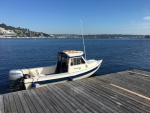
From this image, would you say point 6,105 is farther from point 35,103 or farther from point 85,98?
point 85,98

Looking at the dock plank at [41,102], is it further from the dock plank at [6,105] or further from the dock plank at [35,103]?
the dock plank at [6,105]

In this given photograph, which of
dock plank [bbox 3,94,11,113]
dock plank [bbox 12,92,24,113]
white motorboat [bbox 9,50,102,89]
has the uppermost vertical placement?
white motorboat [bbox 9,50,102,89]

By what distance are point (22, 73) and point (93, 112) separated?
22.1ft

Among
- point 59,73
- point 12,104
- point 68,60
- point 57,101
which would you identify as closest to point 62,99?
point 57,101

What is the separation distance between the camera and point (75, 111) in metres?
6.37

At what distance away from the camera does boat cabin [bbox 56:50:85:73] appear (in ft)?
37.8

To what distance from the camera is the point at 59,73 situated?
39.1ft

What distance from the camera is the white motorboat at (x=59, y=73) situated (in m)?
10.2

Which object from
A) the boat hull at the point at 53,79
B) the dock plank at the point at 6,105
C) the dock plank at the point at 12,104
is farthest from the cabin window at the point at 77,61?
the dock plank at the point at 6,105

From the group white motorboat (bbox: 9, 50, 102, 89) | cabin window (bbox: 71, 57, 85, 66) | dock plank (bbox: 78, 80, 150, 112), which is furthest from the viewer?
cabin window (bbox: 71, 57, 85, 66)

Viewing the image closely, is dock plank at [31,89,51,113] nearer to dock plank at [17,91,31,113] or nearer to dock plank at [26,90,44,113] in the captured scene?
dock plank at [26,90,44,113]

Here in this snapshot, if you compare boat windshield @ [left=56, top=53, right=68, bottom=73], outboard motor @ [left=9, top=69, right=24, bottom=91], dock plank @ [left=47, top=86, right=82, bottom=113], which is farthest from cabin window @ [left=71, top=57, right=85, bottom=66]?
outboard motor @ [left=9, top=69, right=24, bottom=91]

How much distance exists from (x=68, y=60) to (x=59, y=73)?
49.7 inches

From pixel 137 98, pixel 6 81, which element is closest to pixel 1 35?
pixel 6 81
